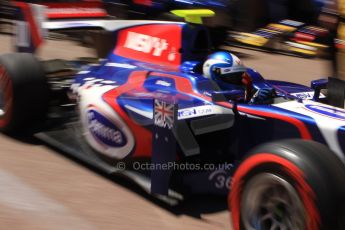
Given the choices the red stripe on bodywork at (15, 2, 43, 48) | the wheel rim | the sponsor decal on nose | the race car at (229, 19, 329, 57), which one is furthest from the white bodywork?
the race car at (229, 19, 329, 57)

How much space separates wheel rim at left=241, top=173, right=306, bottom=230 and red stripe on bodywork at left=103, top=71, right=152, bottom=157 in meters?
1.13

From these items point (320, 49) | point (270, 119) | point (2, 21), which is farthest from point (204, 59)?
point (2, 21)

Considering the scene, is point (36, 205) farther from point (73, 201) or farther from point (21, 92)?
point (21, 92)

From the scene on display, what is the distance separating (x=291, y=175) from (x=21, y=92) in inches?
110

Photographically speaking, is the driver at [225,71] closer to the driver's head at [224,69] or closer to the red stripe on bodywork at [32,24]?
the driver's head at [224,69]

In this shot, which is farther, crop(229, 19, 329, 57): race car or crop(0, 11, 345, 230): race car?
crop(229, 19, 329, 57): race car

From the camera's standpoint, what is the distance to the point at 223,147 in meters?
3.92

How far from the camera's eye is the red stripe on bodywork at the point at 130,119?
402 centimetres

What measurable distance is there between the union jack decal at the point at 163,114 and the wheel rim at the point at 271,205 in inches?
32.2

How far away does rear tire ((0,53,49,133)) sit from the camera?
4859mm

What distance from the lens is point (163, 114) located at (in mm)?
3699

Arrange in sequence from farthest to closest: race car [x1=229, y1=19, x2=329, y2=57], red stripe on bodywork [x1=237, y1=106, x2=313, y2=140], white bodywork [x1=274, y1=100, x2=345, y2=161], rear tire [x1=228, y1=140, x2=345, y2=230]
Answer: race car [x1=229, y1=19, x2=329, y2=57] → red stripe on bodywork [x1=237, y1=106, x2=313, y2=140] → white bodywork [x1=274, y1=100, x2=345, y2=161] → rear tire [x1=228, y1=140, x2=345, y2=230]

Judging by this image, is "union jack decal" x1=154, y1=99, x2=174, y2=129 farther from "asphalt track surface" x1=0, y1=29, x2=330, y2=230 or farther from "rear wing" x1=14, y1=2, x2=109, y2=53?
"rear wing" x1=14, y1=2, x2=109, y2=53

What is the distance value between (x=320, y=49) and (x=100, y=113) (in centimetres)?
743
